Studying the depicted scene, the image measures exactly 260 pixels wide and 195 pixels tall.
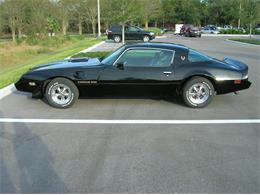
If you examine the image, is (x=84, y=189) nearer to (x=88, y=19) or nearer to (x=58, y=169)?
(x=58, y=169)

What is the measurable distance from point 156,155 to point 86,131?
1.49 m

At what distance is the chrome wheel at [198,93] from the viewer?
280 inches

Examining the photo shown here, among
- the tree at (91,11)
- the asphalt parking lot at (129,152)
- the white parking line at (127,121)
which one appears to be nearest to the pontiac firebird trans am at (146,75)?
the asphalt parking lot at (129,152)

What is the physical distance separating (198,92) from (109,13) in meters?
14.5

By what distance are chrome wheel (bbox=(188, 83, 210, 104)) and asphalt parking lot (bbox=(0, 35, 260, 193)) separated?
0.71 feet

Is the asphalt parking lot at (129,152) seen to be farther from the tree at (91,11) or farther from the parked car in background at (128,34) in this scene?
the tree at (91,11)

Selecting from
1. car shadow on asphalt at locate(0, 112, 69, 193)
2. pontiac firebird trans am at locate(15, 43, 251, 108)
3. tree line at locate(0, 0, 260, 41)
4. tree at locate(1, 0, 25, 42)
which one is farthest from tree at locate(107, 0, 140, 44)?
tree at locate(1, 0, 25, 42)

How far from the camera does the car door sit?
23.0 ft

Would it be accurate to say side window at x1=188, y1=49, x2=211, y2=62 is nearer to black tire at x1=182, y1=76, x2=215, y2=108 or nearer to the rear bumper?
black tire at x1=182, y1=76, x2=215, y2=108

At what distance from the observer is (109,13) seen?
2050 cm

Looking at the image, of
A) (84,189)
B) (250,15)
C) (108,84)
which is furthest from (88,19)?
(84,189)

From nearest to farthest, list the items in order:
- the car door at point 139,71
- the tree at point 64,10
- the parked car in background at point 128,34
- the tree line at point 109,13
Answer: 1. the car door at point 139,71
2. the tree line at point 109,13
3. the parked car in background at point 128,34
4. the tree at point 64,10

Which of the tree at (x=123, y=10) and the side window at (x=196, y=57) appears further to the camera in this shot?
the tree at (x=123, y=10)

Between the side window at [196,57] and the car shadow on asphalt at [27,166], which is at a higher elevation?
the side window at [196,57]
